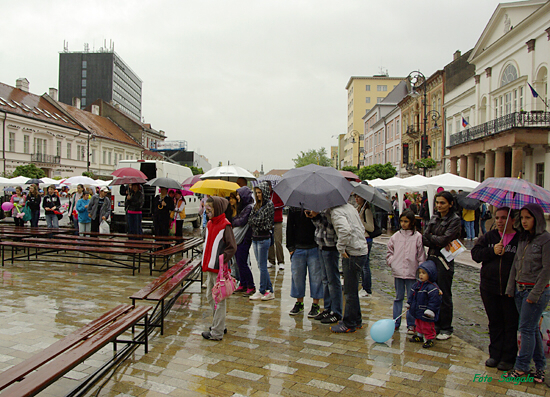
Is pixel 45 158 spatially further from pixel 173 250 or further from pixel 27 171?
pixel 173 250

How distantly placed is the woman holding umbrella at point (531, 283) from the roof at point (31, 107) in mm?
42934

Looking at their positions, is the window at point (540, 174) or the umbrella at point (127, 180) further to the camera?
the window at point (540, 174)

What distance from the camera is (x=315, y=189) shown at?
217 inches

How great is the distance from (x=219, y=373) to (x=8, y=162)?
137 feet

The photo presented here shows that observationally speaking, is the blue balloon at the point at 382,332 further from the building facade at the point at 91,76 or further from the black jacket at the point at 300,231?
the building facade at the point at 91,76

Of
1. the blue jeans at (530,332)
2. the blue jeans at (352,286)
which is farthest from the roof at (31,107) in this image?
the blue jeans at (530,332)

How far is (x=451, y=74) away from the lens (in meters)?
39.1

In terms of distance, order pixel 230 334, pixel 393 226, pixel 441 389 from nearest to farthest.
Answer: pixel 441 389 < pixel 230 334 < pixel 393 226

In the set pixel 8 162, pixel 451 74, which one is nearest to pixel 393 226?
pixel 451 74

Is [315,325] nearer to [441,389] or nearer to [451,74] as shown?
[441,389]

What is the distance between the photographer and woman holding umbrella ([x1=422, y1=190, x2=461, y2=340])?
206 inches

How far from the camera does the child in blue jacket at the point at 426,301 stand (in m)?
5.13

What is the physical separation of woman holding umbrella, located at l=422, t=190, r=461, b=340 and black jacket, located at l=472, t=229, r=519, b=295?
0.47m

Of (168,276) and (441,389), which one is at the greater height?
(168,276)
